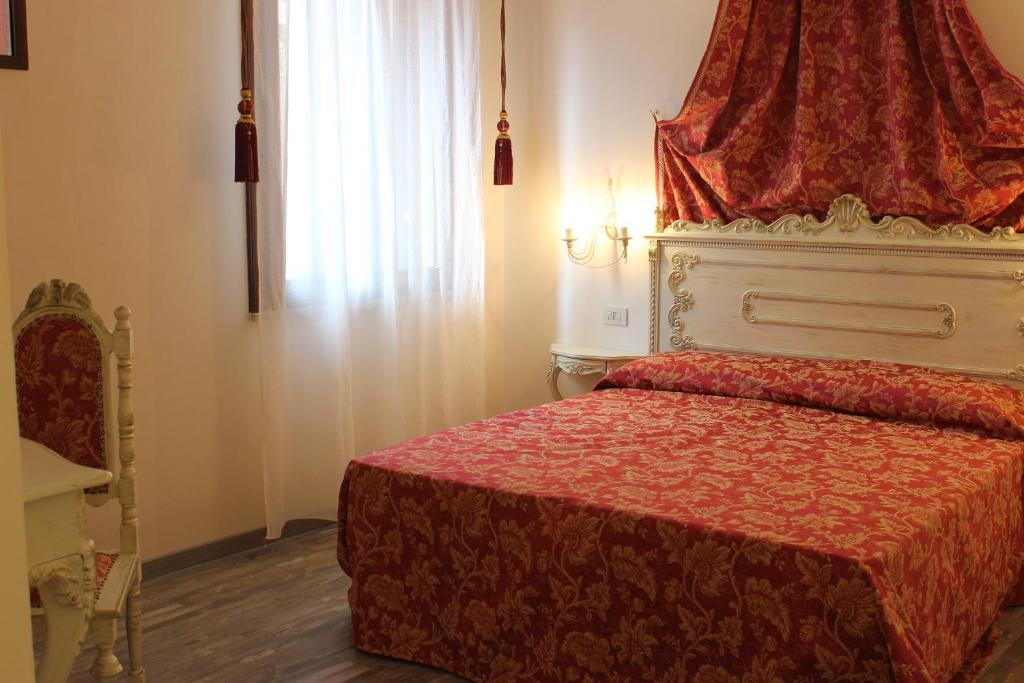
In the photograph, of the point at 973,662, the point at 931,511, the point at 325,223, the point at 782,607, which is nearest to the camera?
the point at 782,607

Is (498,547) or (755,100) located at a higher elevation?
(755,100)

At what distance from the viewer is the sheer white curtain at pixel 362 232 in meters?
3.93

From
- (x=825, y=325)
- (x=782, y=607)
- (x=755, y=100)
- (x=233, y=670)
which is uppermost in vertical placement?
(x=755, y=100)

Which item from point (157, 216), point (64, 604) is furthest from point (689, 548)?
point (157, 216)

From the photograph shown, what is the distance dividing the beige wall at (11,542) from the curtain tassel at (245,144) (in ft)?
8.74

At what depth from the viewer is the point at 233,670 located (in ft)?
9.73

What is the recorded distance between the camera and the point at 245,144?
12.0ft

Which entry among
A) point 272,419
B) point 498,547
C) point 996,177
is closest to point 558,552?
point 498,547

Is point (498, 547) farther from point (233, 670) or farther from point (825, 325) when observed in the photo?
point (825, 325)

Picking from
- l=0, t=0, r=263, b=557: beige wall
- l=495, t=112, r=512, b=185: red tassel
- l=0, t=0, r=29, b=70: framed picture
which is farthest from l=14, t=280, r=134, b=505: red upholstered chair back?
l=495, t=112, r=512, b=185: red tassel

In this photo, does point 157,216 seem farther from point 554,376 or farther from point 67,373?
point 554,376

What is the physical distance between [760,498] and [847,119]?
1.98 m

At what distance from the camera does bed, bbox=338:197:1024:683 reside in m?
2.42

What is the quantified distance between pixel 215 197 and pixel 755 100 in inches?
86.3
